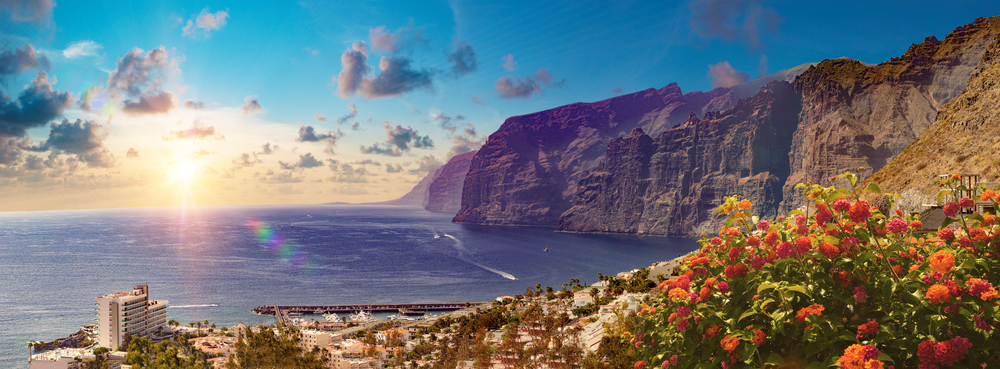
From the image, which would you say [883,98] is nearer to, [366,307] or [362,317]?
[366,307]

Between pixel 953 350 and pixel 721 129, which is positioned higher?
pixel 721 129

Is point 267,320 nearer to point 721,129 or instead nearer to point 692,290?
point 692,290

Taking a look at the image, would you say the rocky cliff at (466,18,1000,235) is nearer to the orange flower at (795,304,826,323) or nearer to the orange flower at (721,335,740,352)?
Result: the orange flower at (795,304,826,323)

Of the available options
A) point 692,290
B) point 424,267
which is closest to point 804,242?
point 692,290

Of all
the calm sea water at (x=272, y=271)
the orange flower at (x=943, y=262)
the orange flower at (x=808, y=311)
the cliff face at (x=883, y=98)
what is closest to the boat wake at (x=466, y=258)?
the calm sea water at (x=272, y=271)

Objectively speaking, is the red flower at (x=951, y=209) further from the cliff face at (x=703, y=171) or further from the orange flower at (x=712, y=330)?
the cliff face at (x=703, y=171)
